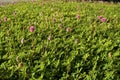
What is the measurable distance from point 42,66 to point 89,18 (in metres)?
2.82

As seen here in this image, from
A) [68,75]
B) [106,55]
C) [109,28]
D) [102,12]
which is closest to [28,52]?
[68,75]

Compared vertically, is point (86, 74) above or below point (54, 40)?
below

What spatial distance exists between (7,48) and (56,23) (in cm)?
173

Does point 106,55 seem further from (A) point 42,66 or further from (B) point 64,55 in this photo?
(A) point 42,66

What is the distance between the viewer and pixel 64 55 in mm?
5145

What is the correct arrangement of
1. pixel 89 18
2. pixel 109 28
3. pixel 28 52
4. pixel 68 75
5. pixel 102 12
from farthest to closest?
pixel 102 12 → pixel 89 18 → pixel 109 28 → pixel 28 52 → pixel 68 75

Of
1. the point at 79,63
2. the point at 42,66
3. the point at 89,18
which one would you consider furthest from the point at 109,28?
the point at 42,66

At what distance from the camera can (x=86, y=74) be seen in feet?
15.7

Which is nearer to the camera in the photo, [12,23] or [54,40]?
[54,40]

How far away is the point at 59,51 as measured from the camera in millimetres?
5211

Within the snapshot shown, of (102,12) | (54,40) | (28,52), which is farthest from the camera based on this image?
(102,12)

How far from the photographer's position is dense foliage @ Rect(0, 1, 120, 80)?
470cm

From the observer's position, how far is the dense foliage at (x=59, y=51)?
470cm

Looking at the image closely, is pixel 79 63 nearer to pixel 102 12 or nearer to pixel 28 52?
pixel 28 52
